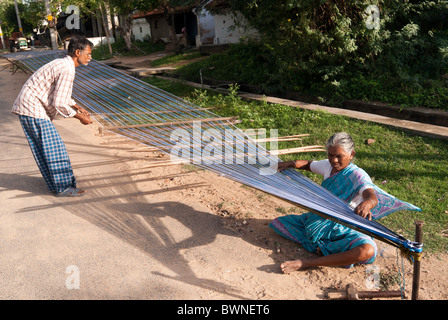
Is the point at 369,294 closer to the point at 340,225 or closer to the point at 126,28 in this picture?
the point at 340,225

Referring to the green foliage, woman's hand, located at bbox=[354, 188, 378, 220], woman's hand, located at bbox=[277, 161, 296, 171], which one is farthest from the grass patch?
the green foliage

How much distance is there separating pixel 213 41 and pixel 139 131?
11.1 meters

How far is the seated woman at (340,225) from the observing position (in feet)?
7.22

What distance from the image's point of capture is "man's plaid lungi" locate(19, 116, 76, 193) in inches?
130

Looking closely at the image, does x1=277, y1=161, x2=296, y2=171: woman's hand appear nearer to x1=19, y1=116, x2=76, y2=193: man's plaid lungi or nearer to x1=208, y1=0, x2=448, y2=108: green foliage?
x1=19, y1=116, x2=76, y2=193: man's plaid lungi

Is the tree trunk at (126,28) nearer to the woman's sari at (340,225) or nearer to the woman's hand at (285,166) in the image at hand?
the woman's hand at (285,166)

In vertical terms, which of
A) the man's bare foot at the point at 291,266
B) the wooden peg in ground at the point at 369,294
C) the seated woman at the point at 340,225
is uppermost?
the seated woman at the point at 340,225

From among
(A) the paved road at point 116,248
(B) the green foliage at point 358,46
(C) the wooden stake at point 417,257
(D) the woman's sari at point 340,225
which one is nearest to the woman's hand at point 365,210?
(D) the woman's sari at point 340,225

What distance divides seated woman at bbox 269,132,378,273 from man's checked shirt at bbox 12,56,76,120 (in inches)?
82.0

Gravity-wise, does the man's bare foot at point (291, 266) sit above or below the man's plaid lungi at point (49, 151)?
below

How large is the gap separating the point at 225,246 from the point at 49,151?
5.72 ft

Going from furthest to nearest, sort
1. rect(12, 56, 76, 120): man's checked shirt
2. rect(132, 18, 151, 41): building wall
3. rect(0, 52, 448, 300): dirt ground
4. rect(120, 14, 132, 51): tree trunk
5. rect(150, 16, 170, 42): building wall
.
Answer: rect(132, 18, 151, 41): building wall → rect(150, 16, 170, 42): building wall → rect(120, 14, 132, 51): tree trunk → rect(12, 56, 76, 120): man's checked shirt → rect(0, 52, 448, 300): dirt ground

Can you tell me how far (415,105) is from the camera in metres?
5.24

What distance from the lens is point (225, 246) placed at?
8.61ft
